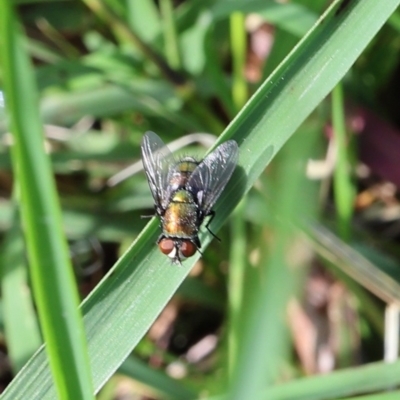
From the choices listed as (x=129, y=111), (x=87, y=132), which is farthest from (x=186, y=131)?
(x=87, y=132)

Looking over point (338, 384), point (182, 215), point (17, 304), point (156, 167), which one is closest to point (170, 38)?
point (156, 167)

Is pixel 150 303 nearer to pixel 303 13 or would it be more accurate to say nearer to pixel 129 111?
pixel 303 13

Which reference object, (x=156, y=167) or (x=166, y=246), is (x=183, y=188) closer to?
(x=156, y=167)

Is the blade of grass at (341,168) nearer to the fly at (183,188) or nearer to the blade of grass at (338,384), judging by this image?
the fly at (183,188)

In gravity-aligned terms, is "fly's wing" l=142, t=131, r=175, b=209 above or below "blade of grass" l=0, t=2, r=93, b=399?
above

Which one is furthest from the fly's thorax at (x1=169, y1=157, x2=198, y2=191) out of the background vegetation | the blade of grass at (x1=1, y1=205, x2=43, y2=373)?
the blade of grass at (x1=1, y1=205, x2=43, y2=373)

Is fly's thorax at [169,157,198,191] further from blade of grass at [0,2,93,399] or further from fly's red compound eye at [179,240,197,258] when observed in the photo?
blade of grass at [0,2,93,399]

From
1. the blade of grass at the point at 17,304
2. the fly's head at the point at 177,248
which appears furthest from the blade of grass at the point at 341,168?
the blade of grass at the point at 17,304
